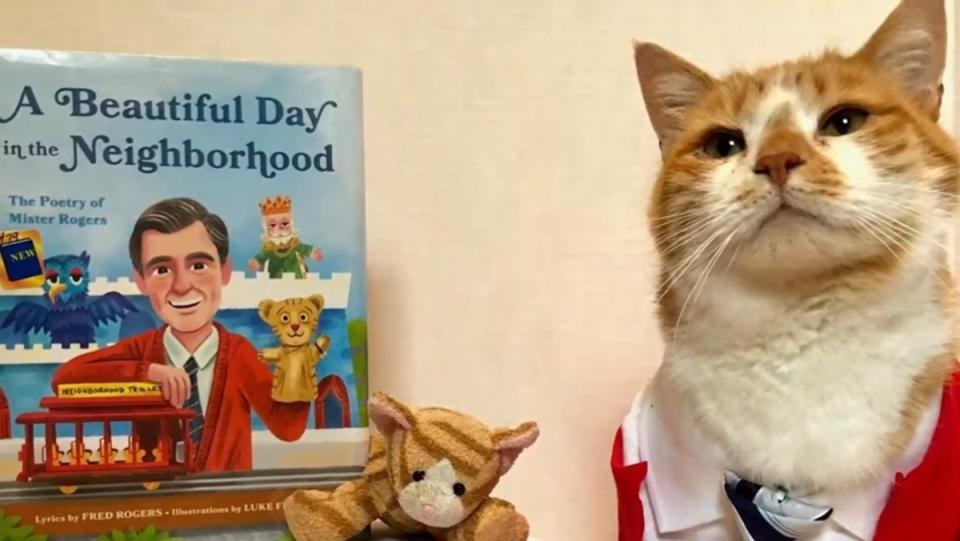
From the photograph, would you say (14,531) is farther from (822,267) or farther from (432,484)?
(822,267)

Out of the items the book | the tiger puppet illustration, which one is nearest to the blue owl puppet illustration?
the book

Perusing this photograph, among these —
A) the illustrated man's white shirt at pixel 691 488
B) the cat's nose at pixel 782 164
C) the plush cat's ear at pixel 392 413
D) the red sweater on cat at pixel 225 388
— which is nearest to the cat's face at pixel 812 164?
the cat's nose at pixel 782 164

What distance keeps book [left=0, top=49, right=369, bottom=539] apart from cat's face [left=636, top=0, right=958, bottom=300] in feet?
0.90

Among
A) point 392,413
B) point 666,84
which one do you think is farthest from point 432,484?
point 666,84

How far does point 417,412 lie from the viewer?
0.69m

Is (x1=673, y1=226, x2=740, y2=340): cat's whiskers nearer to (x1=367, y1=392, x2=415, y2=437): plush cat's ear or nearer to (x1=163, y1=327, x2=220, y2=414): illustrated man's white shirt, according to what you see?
(x1=367, y1=392, x2=415, y2=437): plush cat's ear

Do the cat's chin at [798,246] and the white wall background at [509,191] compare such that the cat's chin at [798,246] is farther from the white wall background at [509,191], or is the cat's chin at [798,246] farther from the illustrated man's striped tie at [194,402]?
the illustrated man's striped tie at [194,402]

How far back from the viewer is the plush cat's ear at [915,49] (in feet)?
2.32

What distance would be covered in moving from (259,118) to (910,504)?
0.57 meters

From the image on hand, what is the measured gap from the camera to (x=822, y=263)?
0.66m

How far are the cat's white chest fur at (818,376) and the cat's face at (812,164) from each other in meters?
0.03

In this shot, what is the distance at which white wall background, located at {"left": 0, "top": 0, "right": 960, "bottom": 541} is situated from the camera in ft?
3.22

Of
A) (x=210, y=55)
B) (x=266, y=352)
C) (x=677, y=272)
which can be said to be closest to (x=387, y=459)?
(x=266, y=352)

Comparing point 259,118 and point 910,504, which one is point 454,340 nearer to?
point 259,118
